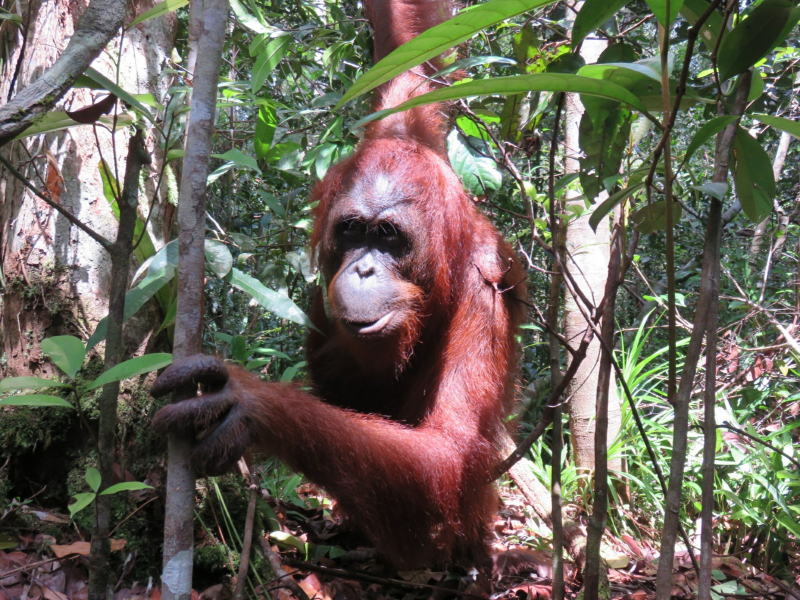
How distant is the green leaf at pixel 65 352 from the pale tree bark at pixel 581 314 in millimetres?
2797

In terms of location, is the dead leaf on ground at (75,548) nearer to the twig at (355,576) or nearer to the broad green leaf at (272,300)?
the twig at (355,576)

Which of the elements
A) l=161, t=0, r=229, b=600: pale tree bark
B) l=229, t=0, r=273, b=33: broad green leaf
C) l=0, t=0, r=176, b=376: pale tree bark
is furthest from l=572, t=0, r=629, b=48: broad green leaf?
l=229, t=0, r=273, b=33: broad green leaf

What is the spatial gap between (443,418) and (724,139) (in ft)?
5.04

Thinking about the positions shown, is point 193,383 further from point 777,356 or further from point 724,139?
point 777,356

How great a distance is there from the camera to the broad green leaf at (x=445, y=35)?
1.09m

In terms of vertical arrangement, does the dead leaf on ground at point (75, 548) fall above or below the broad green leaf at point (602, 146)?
below

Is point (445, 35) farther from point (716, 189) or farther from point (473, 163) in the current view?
point (473, 163)

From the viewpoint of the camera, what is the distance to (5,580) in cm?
190

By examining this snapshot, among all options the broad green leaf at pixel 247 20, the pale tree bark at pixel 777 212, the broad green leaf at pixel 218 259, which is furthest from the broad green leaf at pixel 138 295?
the pale tree bark at pixel 777 212

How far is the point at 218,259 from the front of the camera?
88.3 inches

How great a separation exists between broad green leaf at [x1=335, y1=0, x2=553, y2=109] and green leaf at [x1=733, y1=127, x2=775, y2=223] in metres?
0.75

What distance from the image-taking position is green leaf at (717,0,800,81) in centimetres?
123

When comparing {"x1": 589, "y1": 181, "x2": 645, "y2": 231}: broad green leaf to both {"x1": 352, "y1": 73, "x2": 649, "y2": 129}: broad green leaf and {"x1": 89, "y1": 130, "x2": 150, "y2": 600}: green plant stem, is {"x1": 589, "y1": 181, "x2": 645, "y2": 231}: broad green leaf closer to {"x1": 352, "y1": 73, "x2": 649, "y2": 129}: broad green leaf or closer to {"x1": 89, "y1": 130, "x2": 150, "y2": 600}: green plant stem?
{"x1": 352, "y1": 73, "x2": 649, "y2": 129}: broad green leaf

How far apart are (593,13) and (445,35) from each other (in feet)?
1.29
